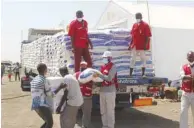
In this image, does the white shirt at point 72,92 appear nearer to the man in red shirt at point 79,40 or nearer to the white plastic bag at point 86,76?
the white plastic bag at point 86,76

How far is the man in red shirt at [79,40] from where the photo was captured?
8961 mm

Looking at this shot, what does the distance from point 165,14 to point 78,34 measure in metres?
16.1

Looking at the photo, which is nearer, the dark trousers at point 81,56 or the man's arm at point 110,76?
the man's arm at point 110,76

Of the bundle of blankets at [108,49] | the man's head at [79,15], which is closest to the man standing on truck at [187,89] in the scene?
the bundle of blankets at [108,49]

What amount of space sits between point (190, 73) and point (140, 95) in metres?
2.47

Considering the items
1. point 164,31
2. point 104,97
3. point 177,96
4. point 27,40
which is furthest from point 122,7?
point 104,97

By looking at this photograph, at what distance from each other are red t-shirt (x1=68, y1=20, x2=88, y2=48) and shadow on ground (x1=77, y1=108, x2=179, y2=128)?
2.13 metres

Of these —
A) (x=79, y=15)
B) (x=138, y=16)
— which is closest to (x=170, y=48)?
(x=138, y=16)

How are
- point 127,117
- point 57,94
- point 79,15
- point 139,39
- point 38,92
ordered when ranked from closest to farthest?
point 38,92 → point 57,94 → point 79,15 → point 139,39 → point 127,117

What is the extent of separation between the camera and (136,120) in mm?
10383

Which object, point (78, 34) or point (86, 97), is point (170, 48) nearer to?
point (78, 34)

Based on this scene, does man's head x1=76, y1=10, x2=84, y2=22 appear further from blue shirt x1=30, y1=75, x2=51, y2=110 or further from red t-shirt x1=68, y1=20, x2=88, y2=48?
blue shirt x1=30, y1=75, x2=51, y2=110

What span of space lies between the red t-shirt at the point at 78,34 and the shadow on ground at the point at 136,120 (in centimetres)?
213

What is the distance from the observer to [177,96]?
15.3 meters
